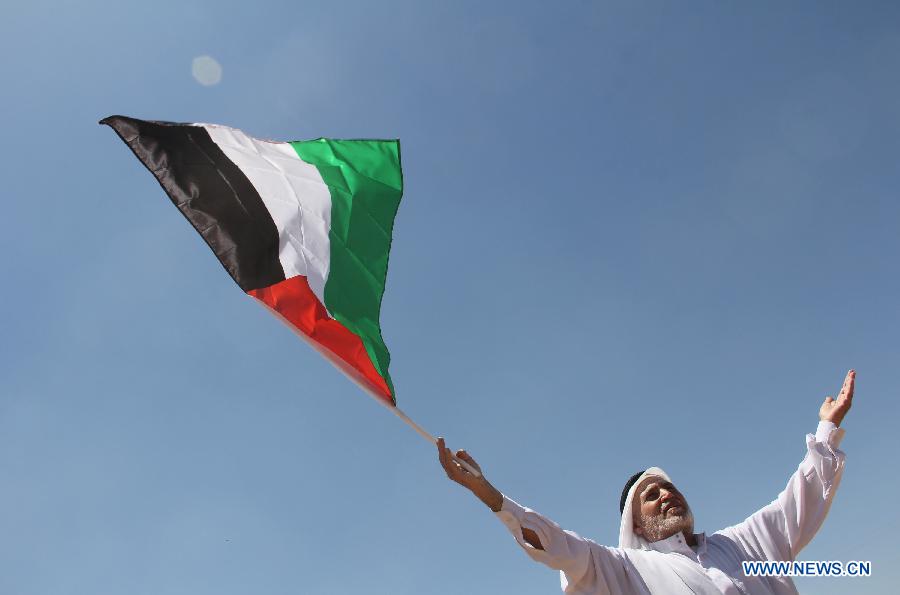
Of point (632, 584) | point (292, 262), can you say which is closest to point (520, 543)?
point (632, 584)

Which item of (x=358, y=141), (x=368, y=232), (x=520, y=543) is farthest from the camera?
(x=358, y=141)

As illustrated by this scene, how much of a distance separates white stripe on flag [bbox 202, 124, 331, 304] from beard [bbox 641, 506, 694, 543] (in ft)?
12.8

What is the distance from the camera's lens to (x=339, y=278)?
659cm

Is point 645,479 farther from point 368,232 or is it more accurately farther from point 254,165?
point 254,165

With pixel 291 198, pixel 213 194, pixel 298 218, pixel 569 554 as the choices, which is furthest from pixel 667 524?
pixel 213 194

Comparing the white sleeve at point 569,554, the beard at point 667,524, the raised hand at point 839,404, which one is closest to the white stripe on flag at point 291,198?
the white sleeve at point 569,554

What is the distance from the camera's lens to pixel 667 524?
634 cm

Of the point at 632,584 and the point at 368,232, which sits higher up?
the point at 368,232

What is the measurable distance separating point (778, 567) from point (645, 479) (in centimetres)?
141

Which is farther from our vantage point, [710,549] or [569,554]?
[710,549]

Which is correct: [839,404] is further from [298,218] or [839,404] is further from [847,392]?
[298,218]

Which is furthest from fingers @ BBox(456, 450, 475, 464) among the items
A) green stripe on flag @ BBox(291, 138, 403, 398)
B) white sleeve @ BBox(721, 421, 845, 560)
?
white sleeve @ BBox(721, 421, 845, 560)

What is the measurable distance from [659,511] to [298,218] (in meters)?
4.65

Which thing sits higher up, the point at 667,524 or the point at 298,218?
the point at 298,218
